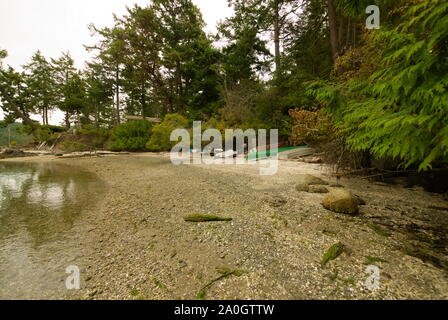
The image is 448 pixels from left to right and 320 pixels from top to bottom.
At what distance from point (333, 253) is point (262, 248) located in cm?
A: 84

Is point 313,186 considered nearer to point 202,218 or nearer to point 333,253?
point 333,253

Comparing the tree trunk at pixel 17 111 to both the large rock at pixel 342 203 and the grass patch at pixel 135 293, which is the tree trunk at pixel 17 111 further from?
the large rock at pixel 342 203

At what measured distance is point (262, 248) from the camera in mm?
2262

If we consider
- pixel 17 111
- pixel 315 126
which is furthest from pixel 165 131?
pixel 17 111

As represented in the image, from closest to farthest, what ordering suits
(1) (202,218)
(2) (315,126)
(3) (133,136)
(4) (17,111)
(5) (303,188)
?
(1) (202,218) → (5) (303,188) → (2) (315,126) → (3) (133,136) → (4) (17,111)

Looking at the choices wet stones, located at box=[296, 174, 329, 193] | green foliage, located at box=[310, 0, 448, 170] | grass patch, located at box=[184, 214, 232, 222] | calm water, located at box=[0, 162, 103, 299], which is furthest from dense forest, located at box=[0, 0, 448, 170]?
calm water, located at box=[0, 162, 103, 299]

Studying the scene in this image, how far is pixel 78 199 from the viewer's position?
15.3 ft

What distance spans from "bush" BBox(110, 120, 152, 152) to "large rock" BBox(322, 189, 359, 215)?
1858 centimetres

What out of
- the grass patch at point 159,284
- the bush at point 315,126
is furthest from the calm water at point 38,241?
the bush at point 315,126

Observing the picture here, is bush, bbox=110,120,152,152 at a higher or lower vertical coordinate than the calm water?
higher

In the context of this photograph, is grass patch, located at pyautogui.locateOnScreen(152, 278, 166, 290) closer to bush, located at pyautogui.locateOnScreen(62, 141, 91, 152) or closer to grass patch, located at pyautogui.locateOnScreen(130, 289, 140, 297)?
grass patch, located at pyautogui.locateOnScreen(130, 289, 140, 297)

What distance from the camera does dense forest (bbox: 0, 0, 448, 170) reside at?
1767mm

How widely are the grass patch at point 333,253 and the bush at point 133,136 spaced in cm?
1923

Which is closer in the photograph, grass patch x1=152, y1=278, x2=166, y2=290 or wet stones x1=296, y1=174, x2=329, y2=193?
grass patch x1=152, y1=278, x2=166, y2=290
